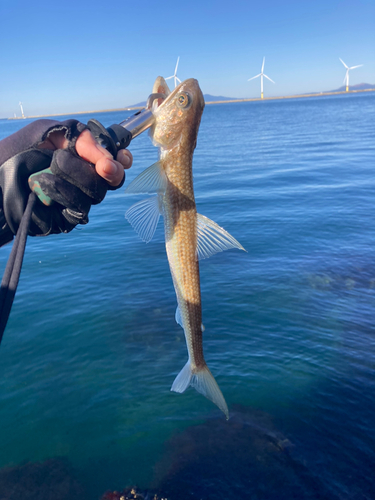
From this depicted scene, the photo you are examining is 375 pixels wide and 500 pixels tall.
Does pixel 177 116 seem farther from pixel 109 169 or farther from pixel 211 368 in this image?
pixel 211 368

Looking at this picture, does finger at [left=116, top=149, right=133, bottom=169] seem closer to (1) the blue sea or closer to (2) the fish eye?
(2) the fish eye

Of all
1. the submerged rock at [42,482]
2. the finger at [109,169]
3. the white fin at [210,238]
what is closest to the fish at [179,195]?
the white fin at [210,238]

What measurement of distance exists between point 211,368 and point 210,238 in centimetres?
609

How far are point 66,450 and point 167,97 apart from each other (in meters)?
7.09

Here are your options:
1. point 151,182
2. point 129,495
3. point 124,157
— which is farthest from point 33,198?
point 129,495

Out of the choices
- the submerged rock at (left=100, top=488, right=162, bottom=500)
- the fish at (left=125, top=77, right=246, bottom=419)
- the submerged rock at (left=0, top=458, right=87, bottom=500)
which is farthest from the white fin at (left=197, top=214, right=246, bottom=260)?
the submerged rock at (left=0, top=458, right=87, bottom=500)

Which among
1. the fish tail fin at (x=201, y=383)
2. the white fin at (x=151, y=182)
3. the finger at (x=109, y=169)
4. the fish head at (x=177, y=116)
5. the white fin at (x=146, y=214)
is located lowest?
the fish tail fin at (x=201, y=383)

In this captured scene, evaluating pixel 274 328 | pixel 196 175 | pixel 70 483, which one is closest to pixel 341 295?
pixel 274 328

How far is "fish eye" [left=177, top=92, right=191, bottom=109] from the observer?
4.45 meters

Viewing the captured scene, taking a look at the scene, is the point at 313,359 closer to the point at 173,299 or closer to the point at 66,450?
the point at 173,299

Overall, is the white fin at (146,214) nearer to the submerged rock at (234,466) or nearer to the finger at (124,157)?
the finger at (124,157)

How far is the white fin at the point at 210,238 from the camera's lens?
451 cm

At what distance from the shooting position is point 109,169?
3.20 meters

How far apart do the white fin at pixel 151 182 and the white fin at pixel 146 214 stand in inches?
7.3
